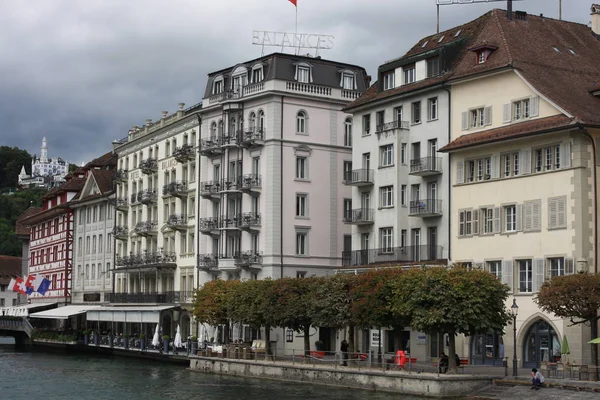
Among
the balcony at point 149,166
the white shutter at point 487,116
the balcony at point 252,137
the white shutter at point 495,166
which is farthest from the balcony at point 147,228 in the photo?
the white shutter at point 495,166

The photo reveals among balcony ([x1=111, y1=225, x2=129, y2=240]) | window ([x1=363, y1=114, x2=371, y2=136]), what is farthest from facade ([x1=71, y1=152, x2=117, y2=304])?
window ([x1=363, y1=114, x2=371, y2=136])

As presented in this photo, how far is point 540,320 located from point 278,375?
15.9 metres

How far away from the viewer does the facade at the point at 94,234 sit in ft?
381

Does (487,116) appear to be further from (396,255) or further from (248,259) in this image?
(248,259)

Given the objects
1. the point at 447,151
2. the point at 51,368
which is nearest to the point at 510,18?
the point at 447,151

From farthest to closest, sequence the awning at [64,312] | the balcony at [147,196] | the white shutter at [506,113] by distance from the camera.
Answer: the awning at [64,312]
the balcony at [147,196]
the white shutter at [506,113]

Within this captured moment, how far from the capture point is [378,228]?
244 ft

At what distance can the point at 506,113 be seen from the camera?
63.6m

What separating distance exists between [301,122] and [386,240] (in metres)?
15.1

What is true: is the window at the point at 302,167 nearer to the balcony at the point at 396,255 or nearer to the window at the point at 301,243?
the window at the point at 301,243

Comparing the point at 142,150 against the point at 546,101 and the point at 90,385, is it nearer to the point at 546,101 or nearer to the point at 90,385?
the point at 90,385

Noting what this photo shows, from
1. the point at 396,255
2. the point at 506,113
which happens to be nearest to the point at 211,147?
the point at 396,255

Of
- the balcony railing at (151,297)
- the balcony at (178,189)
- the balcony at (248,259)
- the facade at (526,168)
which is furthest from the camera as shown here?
the balcony at (178,189)

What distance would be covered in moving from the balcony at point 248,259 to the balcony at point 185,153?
1351cm
